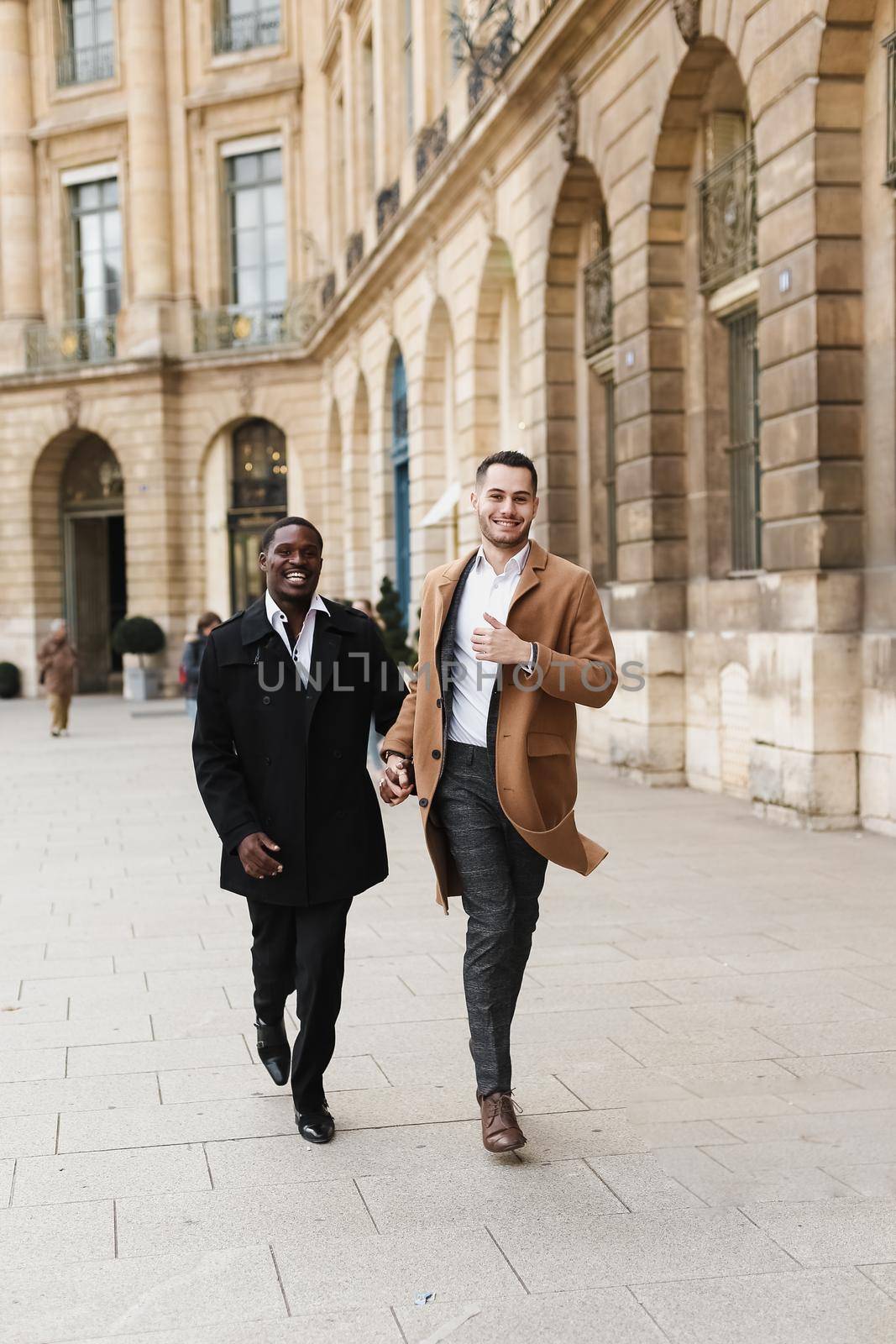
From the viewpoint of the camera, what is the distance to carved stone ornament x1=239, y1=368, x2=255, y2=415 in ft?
107

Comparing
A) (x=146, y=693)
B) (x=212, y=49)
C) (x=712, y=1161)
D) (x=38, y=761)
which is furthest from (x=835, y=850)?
(x=212, y=49)

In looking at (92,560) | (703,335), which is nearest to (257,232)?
(92,560)

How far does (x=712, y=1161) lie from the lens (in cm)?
409

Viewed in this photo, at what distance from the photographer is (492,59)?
17875mm

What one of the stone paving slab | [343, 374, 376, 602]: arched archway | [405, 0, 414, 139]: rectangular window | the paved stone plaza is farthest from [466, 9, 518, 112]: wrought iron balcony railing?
the stone paving slab

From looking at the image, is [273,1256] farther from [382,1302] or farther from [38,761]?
[38,761]

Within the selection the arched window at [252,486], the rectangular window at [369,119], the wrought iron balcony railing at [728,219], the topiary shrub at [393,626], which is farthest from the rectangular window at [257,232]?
the wrought iron balcony railing at [728,219]

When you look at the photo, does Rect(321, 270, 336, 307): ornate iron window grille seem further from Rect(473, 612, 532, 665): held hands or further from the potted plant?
Rect(473, 612, 532, 665): held hands

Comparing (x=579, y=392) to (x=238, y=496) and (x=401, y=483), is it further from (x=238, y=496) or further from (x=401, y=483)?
(x=238, y=496)

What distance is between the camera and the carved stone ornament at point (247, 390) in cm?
3253

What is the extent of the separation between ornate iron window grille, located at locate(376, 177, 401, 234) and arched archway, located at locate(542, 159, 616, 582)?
8235 mm

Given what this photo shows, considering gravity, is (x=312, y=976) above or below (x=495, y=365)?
below

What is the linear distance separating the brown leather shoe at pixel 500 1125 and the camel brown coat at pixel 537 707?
553 mm

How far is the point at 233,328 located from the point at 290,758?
1176 inches
